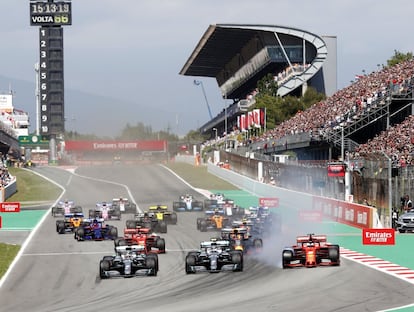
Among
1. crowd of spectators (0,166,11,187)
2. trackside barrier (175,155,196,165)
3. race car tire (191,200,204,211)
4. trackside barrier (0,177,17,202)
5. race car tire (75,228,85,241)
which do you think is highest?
trackside barrier (175,155,196,165)

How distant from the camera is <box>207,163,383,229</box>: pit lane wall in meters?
37.5

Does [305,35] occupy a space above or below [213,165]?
above

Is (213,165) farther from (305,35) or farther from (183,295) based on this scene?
(183,295)

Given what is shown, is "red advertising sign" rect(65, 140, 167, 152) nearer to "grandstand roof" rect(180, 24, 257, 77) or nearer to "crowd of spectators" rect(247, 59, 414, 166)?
"grandstand roof" rect(180, 24, 257, 77)

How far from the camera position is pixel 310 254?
80.4ft

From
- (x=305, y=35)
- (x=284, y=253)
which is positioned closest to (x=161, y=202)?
(x=284, y=253)

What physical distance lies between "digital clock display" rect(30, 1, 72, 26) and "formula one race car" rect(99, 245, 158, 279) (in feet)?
416

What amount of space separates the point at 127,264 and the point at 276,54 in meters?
101

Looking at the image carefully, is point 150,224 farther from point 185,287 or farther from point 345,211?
point 185,287

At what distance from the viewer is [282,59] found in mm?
121750

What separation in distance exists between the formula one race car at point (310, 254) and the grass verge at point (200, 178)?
4828cm

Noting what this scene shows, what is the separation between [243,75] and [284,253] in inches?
4824

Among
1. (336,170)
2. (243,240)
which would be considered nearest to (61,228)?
(243,240)

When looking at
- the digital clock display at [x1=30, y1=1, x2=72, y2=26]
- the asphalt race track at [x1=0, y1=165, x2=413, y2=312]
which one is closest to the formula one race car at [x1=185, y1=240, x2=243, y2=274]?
the asphalt race track at [x1=0, y1=165, x2=413, y2=312]
